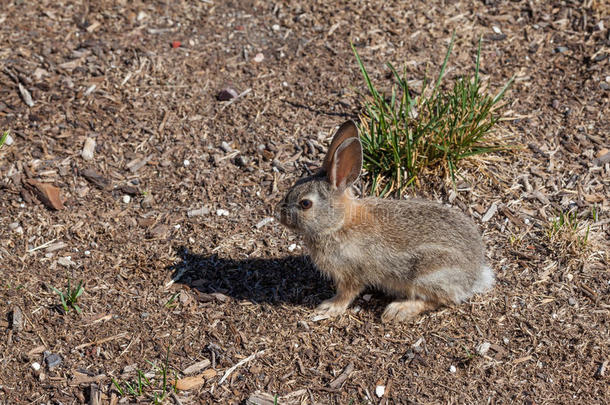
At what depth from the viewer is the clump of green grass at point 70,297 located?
6028mm

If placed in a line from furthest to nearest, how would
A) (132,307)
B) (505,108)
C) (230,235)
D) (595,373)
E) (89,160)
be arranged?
(505,108)
(89,160)
(230,235)
(132,307)
(595,373)

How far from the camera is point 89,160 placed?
750 cm

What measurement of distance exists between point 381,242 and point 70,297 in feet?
8.82

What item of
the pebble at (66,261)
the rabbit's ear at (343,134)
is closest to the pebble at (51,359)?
the pebble at (66,261)

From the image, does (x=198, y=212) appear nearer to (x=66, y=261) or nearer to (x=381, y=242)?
(x=66, y=261)

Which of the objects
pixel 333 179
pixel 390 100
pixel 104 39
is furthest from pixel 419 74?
pixel 104 39

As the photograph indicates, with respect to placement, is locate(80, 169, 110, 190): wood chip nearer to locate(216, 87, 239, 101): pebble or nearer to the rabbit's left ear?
locate(216, 87, 239, 101): pebble

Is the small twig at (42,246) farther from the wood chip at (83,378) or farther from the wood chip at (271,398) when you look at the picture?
the wood chip at (271,398)

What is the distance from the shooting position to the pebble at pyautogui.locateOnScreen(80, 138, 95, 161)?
7.50m

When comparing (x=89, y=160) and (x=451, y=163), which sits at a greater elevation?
(x=451, y=163)

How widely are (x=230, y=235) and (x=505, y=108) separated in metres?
3.45

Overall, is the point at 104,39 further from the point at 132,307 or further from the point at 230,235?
the point at 132,307

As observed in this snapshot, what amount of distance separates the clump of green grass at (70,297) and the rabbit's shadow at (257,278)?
84 cm

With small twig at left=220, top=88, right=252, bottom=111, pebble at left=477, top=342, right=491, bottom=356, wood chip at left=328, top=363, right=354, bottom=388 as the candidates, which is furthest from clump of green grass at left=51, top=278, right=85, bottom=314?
pebble at left=477, top=342, right=491, bottom=356
